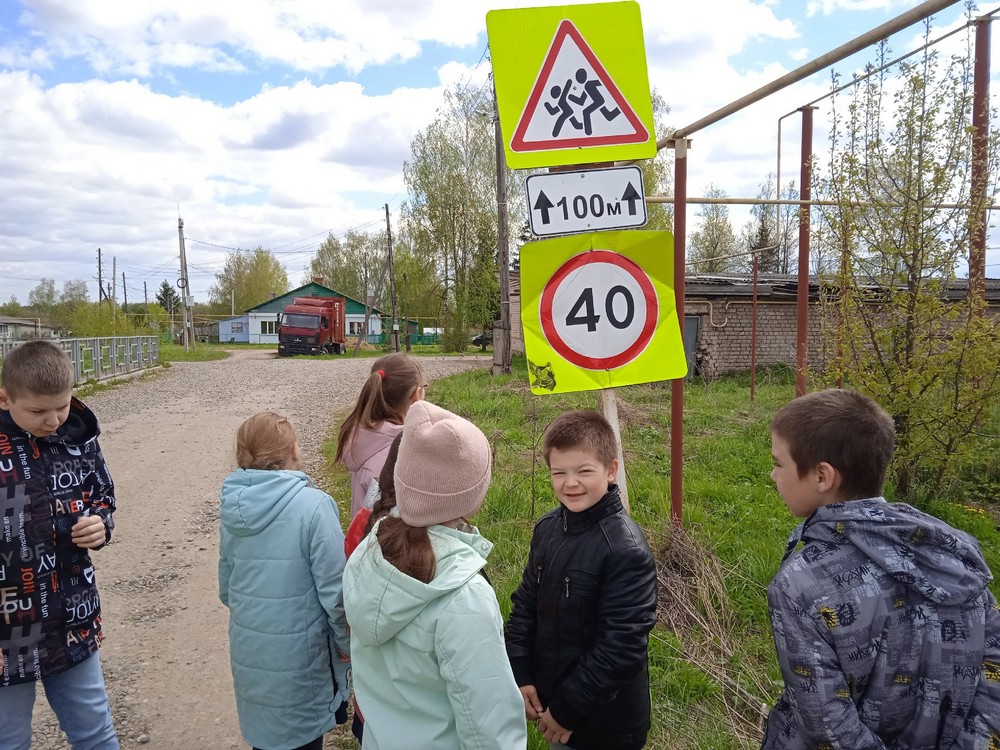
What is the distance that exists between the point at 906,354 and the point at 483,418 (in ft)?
21.7

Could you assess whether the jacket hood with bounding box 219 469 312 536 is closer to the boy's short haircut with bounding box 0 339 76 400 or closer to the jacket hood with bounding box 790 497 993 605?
the boy's short haircut with bounding box 0 339 76 400

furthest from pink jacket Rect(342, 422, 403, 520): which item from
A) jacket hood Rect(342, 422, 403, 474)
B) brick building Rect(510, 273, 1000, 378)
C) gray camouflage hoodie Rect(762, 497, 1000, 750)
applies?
brick building Rect(510, 273, 1000, 378)

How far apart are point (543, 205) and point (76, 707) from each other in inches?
99.4

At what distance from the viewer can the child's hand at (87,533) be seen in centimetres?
238

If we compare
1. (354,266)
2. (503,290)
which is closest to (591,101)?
(503,290)

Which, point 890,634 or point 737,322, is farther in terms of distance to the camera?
point 737,322

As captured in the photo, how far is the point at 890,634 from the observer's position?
1468 mm

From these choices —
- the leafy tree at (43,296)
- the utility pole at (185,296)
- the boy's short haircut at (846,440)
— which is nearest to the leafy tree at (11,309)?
the leafy tree at (43,296)

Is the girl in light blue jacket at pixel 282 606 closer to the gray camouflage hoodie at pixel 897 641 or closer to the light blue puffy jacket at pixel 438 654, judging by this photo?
the light blue puffy jacket at pixel 438 654

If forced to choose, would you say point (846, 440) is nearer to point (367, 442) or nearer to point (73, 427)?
point (367, 442)

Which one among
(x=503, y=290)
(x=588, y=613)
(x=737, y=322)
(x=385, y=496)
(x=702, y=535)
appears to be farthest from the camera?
(x=503, y=290)

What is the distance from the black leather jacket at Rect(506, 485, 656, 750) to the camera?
2.01 meters

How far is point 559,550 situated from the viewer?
2180 millimetres

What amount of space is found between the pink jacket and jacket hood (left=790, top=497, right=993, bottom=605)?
6.13 feet
